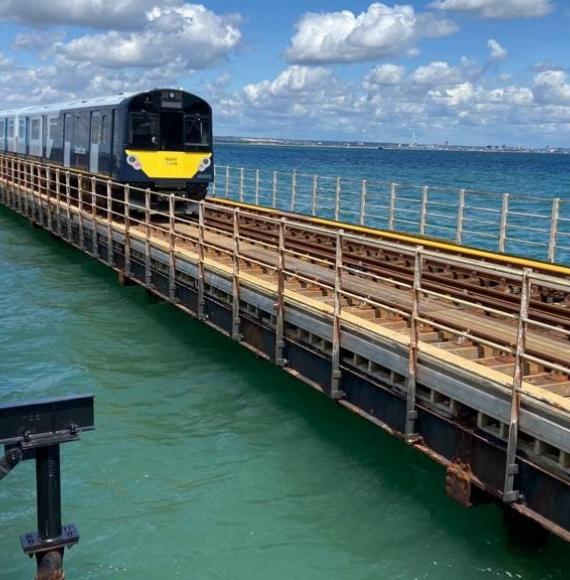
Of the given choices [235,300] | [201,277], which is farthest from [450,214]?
[235,300]

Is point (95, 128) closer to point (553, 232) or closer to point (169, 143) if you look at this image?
point (169, 143)

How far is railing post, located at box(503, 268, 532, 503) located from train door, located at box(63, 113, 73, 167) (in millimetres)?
20130

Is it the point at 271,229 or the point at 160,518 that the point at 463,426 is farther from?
the point at 271,229

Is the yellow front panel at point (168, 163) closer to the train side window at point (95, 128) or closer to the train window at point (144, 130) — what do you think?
the train window at point (144, 130)

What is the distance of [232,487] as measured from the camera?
807 cm

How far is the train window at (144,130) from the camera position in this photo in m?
19.1

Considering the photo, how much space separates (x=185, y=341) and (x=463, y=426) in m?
7.30

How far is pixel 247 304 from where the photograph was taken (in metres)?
11.0

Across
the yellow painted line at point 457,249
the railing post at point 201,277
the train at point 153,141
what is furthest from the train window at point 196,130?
the railing post at point 201,277

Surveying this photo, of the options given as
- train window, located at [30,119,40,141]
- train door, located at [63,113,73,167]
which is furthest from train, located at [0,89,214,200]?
train window, located at [30,119,40,141]

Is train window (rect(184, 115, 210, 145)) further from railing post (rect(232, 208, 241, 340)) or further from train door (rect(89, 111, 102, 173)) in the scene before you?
railing post (rect(232, 208, 241, 340))

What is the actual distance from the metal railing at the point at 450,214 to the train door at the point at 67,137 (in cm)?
515

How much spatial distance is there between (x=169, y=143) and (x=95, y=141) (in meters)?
2.79

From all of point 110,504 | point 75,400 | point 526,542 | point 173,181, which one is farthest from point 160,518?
point 173,181
